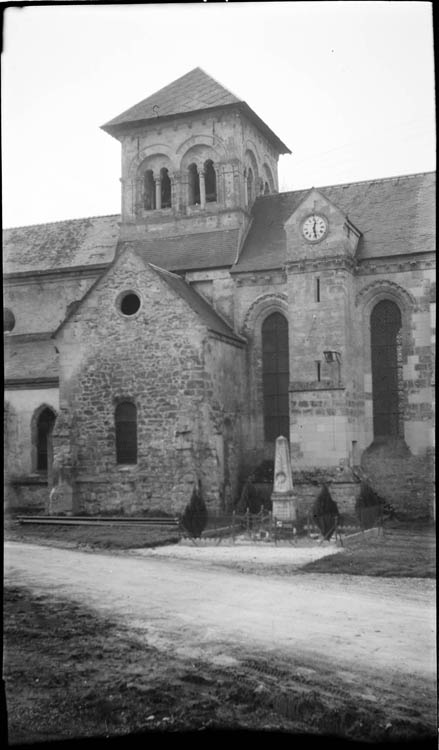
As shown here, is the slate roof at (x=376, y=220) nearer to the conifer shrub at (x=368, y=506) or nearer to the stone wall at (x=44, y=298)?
the stone wall at (x=44, y=298)

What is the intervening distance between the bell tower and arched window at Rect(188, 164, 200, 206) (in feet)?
0.14

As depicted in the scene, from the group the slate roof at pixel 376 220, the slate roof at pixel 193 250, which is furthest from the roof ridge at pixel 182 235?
the slate roof at pixel 376 220

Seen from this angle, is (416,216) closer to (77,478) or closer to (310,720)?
(77,478)

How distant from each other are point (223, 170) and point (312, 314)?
8953mm

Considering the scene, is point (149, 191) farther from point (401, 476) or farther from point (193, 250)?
point (401, 476)

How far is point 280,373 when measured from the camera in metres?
28.9


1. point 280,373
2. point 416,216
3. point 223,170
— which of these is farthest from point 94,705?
point 223,170

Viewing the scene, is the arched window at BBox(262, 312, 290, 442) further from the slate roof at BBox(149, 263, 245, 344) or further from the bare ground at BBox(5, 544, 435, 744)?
the bare ground at BBox(5, 544, 435, 744)

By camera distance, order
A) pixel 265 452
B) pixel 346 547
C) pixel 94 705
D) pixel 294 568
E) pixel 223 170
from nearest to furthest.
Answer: pixel 94 705, pixel 294 568, pixel 346 547, pixel 265 452, pixel 223 170

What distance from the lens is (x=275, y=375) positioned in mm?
28953

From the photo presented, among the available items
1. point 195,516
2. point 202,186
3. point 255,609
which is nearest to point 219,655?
point 255,609

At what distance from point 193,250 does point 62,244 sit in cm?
760

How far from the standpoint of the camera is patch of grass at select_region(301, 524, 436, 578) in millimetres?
15670

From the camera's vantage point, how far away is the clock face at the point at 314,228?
26.9 meters
